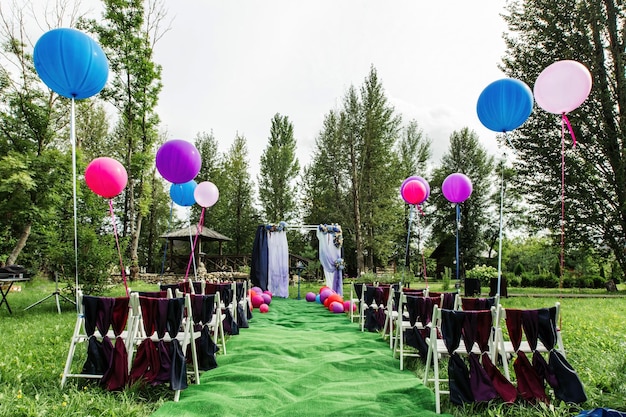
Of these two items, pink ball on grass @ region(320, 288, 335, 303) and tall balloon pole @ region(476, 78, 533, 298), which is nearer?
tall balloon pole @ region(476, 78, 533, 298)

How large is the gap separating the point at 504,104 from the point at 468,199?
2250 cm

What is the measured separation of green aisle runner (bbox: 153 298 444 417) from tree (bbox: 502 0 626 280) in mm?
12436

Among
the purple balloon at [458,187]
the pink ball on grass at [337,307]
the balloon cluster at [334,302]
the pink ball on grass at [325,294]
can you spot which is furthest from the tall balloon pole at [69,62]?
the pink ball on grass at [325,294]

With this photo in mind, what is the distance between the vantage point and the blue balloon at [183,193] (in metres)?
8.57

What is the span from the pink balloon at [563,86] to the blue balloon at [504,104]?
0.17m

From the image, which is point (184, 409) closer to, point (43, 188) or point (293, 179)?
point (43, 188)

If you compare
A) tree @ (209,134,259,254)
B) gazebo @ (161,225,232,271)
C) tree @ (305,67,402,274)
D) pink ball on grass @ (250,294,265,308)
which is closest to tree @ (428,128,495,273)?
tree @ (305,67,402,274)

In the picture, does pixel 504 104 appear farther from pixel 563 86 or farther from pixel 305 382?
pixel 305 382

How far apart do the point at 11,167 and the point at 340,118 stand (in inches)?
663

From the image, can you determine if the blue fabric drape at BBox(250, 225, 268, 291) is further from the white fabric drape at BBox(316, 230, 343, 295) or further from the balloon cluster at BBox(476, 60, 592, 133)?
the balloon cluster at BBox(476, 60, 592, 133)

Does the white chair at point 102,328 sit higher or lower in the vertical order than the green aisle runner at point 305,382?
higher

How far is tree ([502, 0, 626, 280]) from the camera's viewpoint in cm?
1327

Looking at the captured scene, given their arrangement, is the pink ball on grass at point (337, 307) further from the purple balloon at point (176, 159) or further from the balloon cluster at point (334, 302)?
the purple balloon at point (176, 159)

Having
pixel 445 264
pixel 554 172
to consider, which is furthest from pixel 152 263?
pixel 554 172
